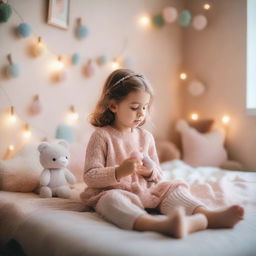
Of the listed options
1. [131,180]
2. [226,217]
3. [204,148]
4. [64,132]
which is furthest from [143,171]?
[204,148]

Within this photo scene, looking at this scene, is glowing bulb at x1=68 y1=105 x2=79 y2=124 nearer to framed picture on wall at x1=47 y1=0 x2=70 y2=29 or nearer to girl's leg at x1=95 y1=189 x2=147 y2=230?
framed picture on wall at x1=47 y1=0 x2=70 y2=29

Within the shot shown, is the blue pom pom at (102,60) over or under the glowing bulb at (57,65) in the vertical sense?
over

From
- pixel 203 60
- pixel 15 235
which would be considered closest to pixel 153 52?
pixel 203 60

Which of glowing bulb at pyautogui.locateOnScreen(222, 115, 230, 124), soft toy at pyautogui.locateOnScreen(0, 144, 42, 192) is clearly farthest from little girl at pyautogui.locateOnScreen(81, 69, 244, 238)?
glowing bulb at pyautogui.locateOnScreen(222, 115, 230, 124)

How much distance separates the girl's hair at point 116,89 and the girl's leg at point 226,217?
58 centimetres

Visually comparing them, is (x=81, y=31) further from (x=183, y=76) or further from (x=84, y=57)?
(x=183, y=76)

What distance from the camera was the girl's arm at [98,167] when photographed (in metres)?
1.08

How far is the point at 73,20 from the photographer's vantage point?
1940 millimetres

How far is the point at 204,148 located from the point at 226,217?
4.64 feet

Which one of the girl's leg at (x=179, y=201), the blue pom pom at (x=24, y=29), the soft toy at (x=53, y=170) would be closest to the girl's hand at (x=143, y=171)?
the girl's leg at (x=179, y=201)

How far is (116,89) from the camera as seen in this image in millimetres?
1259

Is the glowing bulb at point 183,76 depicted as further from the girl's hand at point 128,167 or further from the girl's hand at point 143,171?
the girl's hand at point 128,167

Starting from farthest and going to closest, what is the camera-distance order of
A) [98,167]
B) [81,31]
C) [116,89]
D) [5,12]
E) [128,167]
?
[81,31]
[5,12]
[116,89]
[98,167]
[128,167]

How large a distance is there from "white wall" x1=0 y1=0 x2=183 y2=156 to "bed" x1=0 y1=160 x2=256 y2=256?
0.60m
